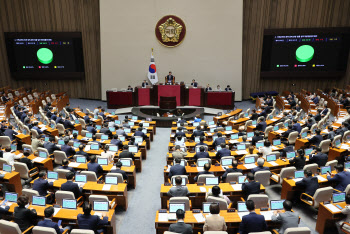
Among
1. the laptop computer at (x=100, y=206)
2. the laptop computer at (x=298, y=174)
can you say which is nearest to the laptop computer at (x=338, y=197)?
the laptop computer at (x=298, y=174)

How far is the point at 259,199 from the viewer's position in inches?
242

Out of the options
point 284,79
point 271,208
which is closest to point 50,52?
point 284,79

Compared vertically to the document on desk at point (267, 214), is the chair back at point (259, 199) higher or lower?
higher

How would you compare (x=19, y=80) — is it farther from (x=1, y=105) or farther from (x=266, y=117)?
(x=266, y=117)

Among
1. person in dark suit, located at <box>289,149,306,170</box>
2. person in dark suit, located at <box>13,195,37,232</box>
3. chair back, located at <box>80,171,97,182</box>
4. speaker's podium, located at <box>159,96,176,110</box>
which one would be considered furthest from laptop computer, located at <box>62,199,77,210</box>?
speaker's podium, located at <box>159,96,176,110</box>

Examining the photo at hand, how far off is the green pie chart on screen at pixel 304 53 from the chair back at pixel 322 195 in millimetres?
15022

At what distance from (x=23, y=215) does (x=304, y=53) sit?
1919 centimetres

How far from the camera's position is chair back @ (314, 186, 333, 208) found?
6.50 m

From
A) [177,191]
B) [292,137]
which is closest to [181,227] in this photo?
[177,191]

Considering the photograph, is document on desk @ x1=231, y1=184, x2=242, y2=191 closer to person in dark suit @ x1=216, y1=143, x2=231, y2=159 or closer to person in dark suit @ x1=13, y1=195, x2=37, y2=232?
person in dark suit @ x1=216, y1=143, x2=231, y2=159

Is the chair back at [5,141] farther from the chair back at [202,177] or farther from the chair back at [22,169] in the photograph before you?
the chair back at [202,177]

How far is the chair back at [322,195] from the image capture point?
6.50m

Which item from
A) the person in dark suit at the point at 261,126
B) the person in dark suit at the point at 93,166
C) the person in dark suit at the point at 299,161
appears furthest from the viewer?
the person in dark suit at the point at 261,126

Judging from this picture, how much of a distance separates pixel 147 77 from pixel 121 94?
2586mm
